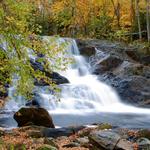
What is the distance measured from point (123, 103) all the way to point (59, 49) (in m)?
13.4

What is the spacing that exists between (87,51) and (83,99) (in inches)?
297

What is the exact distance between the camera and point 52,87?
25.2 ft

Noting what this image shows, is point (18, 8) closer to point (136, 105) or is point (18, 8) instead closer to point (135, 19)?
point (136, 105)

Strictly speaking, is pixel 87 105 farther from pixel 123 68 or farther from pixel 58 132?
pixel 58 132

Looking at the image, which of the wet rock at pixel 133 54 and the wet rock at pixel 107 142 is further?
the wet rock at pixel 133 54

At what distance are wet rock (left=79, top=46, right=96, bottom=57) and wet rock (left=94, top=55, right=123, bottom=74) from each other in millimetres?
2448

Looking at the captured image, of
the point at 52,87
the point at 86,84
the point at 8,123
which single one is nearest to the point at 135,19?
the point at 86,84

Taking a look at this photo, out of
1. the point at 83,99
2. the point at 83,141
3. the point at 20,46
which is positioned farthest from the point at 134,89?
the point at 20,46

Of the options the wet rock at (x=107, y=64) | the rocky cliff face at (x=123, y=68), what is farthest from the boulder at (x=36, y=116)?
the wet rock at (x=107, y=64)

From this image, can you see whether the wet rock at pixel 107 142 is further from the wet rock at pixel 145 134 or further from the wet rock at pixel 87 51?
the wet rock at pixel 87 51

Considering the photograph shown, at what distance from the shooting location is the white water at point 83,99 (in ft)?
60.0

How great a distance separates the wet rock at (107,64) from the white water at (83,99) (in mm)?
679

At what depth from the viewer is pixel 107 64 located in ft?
78.5

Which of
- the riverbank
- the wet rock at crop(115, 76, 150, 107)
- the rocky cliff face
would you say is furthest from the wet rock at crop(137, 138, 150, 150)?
the wet rock at crop(115, 76, 150, 107)
